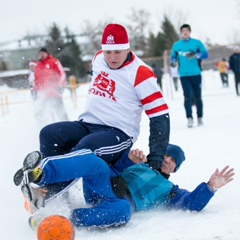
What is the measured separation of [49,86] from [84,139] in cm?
639

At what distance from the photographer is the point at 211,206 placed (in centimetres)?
391

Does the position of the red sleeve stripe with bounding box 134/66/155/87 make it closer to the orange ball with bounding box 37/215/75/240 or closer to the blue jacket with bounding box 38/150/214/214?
the blue jacket with bounding box 38/150/214/214

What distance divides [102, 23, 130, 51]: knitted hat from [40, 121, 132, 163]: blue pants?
62 centimetres

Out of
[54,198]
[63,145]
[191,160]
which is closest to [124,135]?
[63,145]

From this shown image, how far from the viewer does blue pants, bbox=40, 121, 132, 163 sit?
12.7 ft

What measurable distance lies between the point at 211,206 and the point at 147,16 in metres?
64.5

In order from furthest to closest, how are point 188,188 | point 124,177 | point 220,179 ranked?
point 188,188 < point 124,177 < point 220,179

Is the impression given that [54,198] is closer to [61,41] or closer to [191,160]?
[191,160]

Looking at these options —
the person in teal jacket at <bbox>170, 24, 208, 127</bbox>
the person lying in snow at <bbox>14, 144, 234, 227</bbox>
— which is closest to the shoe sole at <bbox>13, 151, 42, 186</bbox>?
the person lying in snow at <bbox>14, 144, 234, 227</bbox>

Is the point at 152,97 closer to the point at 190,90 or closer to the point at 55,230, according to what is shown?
the point at 55,230

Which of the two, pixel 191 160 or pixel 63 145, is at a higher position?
pixel 63 145

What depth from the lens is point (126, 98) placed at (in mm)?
4062

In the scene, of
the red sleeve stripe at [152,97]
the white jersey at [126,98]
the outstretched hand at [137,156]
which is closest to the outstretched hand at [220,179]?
the outstretched hand at [137,156]

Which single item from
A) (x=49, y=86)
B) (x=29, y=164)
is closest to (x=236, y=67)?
(x=49, y=86)
